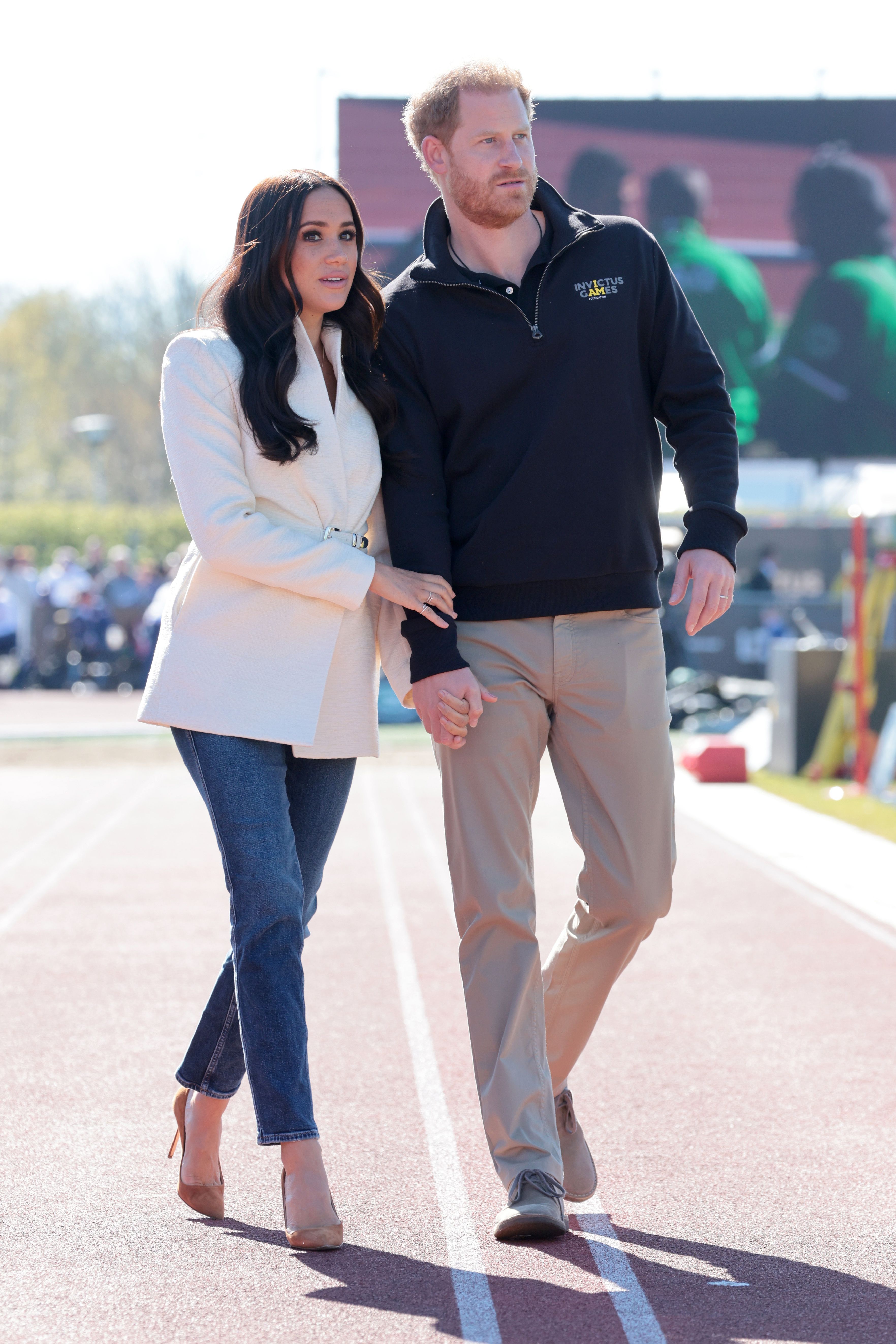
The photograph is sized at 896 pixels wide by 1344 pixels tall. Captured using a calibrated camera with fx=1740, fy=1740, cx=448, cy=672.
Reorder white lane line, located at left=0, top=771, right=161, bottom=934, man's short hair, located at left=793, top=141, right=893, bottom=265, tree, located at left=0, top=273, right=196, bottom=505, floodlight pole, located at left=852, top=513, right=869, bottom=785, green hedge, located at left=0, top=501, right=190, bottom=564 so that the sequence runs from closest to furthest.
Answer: white lane line, located at left=0, top=771, right=161, bottom=934
floodlight pole, located at left=852, top=513, right=869, bottom=785
man's short hair, located at left=793, top=141, right=893, bottom=265
green hedge, located at left=0, top=501, right=190, bottom=564
tree, located at left=0, top=273, right=196, bottom=505

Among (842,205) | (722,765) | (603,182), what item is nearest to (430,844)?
(722,765)

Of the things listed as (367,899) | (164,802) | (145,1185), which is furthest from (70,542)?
(145,1185)

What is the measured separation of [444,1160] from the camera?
402cm

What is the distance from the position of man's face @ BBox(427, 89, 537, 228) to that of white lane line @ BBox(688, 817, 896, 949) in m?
4.14

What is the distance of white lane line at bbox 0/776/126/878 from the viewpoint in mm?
9211

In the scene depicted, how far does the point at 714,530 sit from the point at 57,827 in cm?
797

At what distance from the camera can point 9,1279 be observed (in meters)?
3.23

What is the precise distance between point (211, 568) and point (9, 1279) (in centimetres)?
140

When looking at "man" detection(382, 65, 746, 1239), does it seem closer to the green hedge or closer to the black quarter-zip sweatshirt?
the black quarter-zip sweatshirt

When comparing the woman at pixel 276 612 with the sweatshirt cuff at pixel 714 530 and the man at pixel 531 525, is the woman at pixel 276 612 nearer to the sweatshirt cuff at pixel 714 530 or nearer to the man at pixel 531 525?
the man at pixel 531 525

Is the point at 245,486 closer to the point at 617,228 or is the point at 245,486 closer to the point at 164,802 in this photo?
the point at 617,228

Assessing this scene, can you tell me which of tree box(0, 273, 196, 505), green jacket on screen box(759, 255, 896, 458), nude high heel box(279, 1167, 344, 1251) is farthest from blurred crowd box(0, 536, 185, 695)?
tree box(0, 273, 196, 505)

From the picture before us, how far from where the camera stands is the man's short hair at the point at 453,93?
3.48 meters

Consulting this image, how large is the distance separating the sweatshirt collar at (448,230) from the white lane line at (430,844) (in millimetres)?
3078
